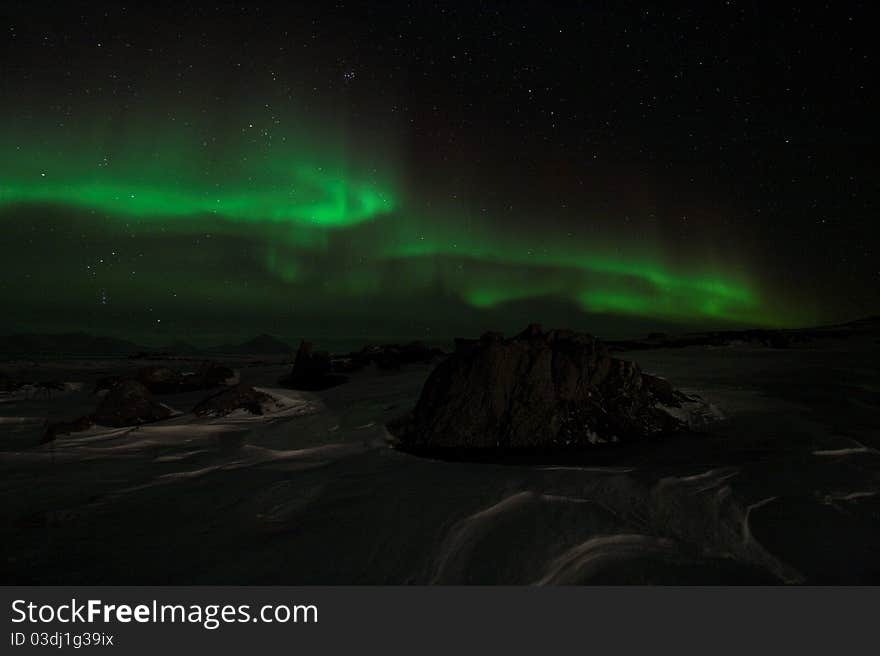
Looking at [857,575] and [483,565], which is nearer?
[857,575]

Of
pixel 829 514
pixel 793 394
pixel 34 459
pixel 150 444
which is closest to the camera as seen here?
pixel 829 514

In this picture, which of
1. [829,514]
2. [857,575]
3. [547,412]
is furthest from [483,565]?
[547,412]

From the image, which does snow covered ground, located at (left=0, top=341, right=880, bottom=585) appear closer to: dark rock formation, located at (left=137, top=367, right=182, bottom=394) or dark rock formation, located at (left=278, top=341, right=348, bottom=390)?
dark rock formation, located at (left=137, top=367, right=182, bottom=394)

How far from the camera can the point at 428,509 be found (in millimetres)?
4754

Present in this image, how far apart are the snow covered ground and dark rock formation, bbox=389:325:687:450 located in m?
0.67

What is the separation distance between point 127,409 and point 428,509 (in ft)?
23.3

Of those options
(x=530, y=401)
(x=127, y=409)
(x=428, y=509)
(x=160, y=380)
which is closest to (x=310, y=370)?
(x=160, y=380)

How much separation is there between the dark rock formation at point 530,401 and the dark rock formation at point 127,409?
4.71m

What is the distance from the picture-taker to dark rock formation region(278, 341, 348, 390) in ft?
53.1

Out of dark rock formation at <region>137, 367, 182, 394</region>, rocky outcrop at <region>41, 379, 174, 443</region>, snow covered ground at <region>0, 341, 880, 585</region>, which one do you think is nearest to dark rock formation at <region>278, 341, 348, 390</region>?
dark rock formation at <region>137, 367, 182, 394</region>

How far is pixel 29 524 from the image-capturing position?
14.6 ft
